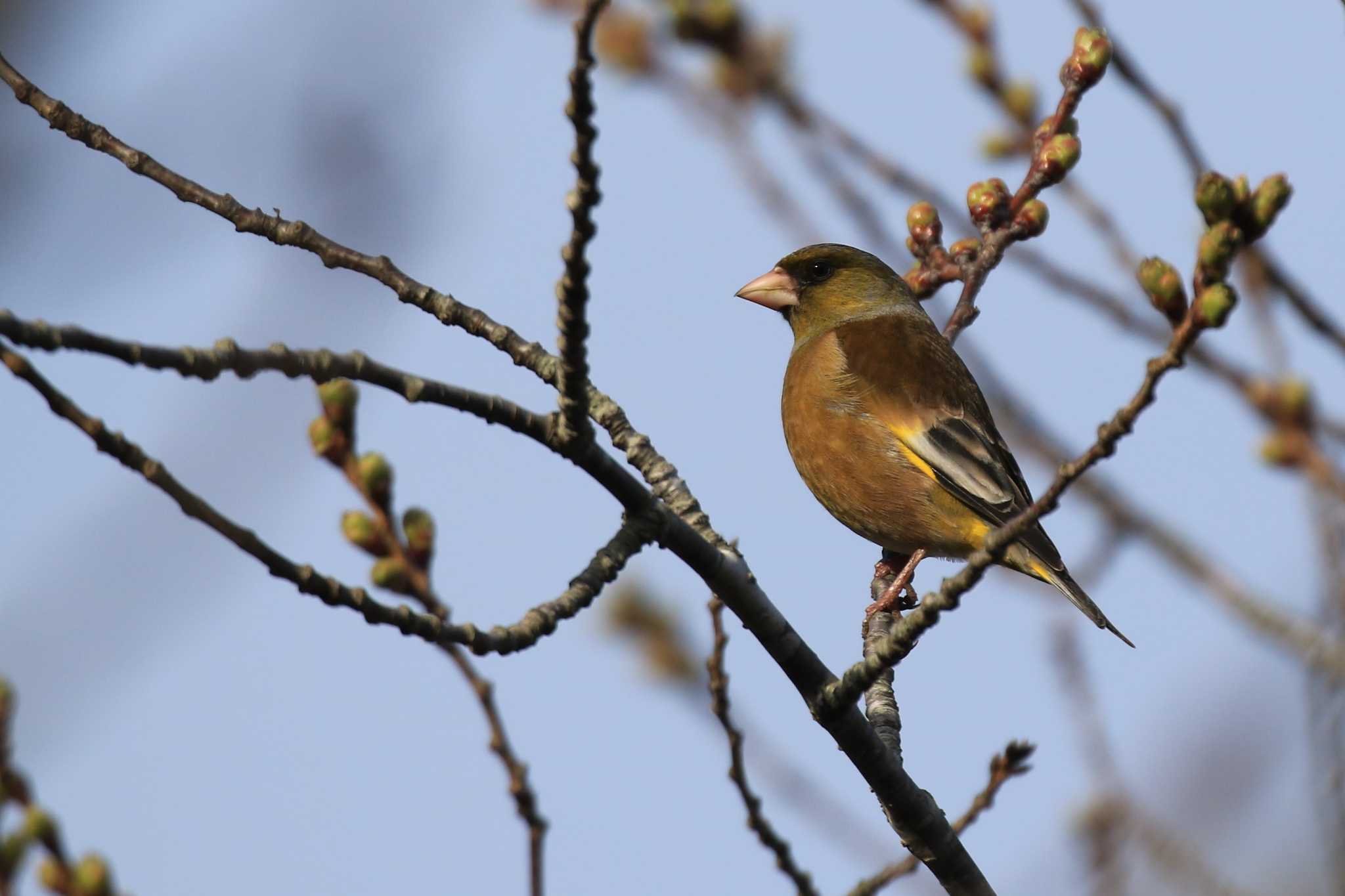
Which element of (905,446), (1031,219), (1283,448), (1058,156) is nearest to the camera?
(1283,448)

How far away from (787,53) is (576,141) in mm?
4171

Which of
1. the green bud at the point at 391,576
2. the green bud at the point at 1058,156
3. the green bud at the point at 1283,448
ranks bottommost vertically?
the green bud at the point at 1283,448

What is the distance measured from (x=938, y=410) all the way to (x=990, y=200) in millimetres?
1122

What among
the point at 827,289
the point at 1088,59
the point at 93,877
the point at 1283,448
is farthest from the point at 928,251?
the point at 93,877

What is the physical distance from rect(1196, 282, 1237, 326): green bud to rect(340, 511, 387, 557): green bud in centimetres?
171

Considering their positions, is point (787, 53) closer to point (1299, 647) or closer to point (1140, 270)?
point (1299, 647)

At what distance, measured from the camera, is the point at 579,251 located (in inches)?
89.3

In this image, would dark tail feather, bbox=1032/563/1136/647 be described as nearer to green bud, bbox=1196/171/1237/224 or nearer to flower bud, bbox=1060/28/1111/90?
flower bud, bbox=1060/28/1111/90

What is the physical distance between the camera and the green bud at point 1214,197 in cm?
233

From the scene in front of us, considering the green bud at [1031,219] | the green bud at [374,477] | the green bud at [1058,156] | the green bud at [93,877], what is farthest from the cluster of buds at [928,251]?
the green bud at [93,877]

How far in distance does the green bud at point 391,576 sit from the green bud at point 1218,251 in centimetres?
166

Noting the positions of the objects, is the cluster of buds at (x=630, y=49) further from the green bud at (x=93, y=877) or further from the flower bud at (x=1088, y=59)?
the green bud at (x=93, y=877)

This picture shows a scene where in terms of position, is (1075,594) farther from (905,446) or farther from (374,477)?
(374,477)

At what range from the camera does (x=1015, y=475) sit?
19.0 ft
